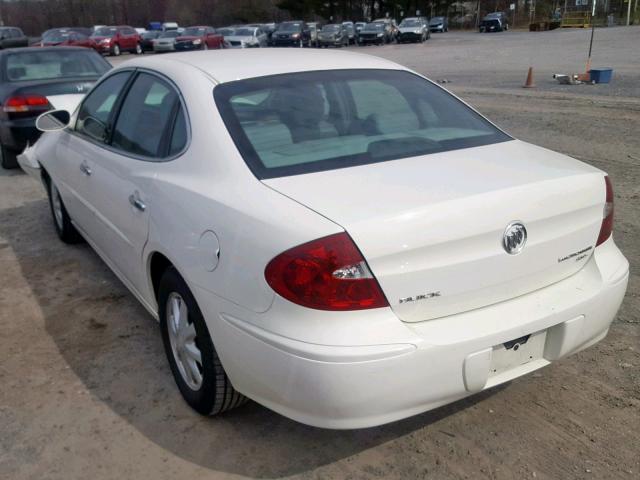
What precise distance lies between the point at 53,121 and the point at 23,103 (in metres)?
3.64

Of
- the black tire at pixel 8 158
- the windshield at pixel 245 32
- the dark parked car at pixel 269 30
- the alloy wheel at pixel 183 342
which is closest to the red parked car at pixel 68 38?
the windshield at pixel 245 32

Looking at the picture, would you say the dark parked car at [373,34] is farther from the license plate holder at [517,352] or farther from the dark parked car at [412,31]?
the license plate holder at [517,352]

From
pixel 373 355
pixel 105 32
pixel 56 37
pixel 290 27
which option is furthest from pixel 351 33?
pixel 373 355

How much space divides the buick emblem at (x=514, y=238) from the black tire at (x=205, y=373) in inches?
50.0

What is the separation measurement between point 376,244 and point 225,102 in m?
1.17

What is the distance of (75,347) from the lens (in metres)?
3.70

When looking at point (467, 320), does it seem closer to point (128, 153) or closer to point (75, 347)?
point (128, 153)

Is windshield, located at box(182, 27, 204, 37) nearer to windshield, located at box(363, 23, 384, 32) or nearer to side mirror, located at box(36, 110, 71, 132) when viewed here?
windshield, located at box(363, 23, 384, 32)

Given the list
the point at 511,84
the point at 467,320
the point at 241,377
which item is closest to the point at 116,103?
the point at 241,377

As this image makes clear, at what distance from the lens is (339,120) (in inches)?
123

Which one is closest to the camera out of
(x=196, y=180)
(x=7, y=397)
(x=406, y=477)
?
(x=406, y=477)

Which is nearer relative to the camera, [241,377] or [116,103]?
[241,377]

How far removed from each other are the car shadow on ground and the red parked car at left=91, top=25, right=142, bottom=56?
1355 inches

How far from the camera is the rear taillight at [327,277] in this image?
2.18 meters
